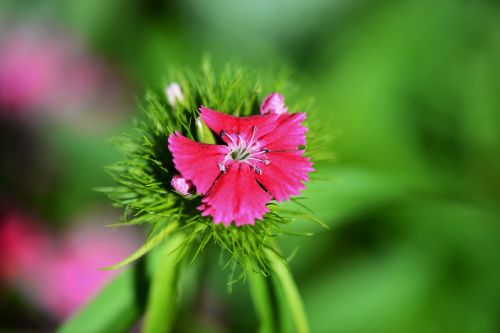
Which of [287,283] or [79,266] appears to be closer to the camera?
[287,283]

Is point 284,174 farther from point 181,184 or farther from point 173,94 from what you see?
point 173,94

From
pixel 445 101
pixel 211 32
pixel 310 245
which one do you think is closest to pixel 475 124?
pixel 445 101

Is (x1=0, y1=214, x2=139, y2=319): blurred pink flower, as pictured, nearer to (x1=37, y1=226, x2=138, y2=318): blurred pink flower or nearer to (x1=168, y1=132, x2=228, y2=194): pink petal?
(x1=37, y1=226, x2=138, y2=318): blurred pink flower

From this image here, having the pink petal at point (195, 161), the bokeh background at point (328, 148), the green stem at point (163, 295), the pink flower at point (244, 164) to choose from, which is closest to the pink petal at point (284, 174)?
the pink flower at point (244, 164)

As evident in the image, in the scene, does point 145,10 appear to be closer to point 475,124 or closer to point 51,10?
point 51,10

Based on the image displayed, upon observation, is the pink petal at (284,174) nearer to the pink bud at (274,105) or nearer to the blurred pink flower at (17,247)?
the pink bud at (274,105)

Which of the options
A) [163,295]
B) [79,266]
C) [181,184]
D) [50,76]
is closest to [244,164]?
[181,184]

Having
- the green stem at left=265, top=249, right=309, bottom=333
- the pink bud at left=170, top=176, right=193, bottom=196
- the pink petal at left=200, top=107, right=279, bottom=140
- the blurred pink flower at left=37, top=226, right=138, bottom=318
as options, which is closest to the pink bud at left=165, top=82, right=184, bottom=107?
the pink petal at left=200, top=107, right=279, bottom=140
